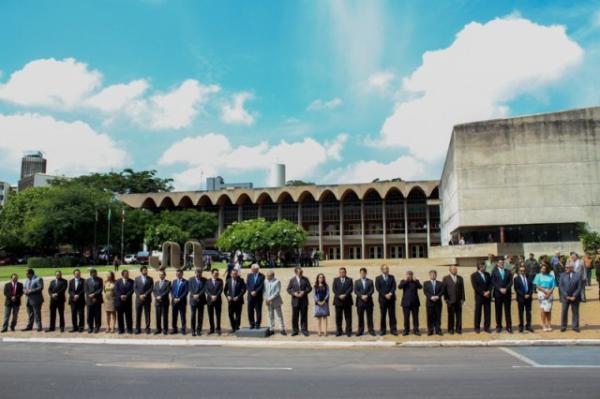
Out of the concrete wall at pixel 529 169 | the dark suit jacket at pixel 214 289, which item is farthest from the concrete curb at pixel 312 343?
the concrete wall at pixel 529 169

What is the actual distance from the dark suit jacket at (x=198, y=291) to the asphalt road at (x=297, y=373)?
6.93 ft

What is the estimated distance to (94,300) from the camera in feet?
47.3

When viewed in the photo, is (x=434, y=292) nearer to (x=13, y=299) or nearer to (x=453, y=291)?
(x=453, y=291)

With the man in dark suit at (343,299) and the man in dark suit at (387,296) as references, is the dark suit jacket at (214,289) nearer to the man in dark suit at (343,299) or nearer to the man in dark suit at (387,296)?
the man in dark suit at (343,299)

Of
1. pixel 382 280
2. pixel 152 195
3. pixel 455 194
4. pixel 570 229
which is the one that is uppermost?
pixel 152 195

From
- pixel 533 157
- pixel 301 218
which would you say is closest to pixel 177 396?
pixel 533 157

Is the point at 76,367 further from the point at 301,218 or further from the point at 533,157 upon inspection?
the point at 301,218

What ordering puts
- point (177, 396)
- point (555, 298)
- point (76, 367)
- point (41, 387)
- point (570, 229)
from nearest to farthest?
point (177, 396), point (41, 387), point (76, 367), point (555, 298), point (570, 229)

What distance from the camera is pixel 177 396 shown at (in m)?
6.78

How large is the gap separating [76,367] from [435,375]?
611 cm

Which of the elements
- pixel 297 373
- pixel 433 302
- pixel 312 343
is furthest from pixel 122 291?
pixel 433 302

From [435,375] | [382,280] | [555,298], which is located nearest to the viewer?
[435,375]

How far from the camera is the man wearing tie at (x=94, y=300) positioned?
1441 centimetres

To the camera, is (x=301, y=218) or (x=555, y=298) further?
(x=301, y=218)
